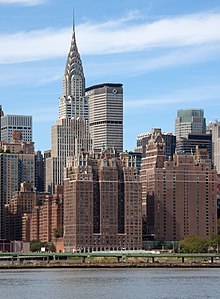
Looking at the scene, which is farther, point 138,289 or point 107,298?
point 138,289

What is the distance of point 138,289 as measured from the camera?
174 metres

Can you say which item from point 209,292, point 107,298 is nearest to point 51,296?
point 107,298

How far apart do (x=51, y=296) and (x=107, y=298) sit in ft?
30.7

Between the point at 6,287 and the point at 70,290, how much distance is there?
14449mm

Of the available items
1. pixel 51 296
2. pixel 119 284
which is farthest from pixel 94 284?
pixel 51 296

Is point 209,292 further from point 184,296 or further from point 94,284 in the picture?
point 94,284

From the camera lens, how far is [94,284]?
18925 cm

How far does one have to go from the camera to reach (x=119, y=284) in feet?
618

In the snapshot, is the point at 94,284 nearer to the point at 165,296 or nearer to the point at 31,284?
the point at 31,284

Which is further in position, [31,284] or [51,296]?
[31,284]

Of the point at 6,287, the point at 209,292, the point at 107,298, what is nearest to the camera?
the point at 107,298

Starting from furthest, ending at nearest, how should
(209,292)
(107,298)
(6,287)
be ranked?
(6,287), (209,292), (107,298)

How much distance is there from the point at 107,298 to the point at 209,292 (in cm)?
1746

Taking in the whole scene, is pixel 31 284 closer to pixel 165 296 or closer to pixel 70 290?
pixel 70 290
